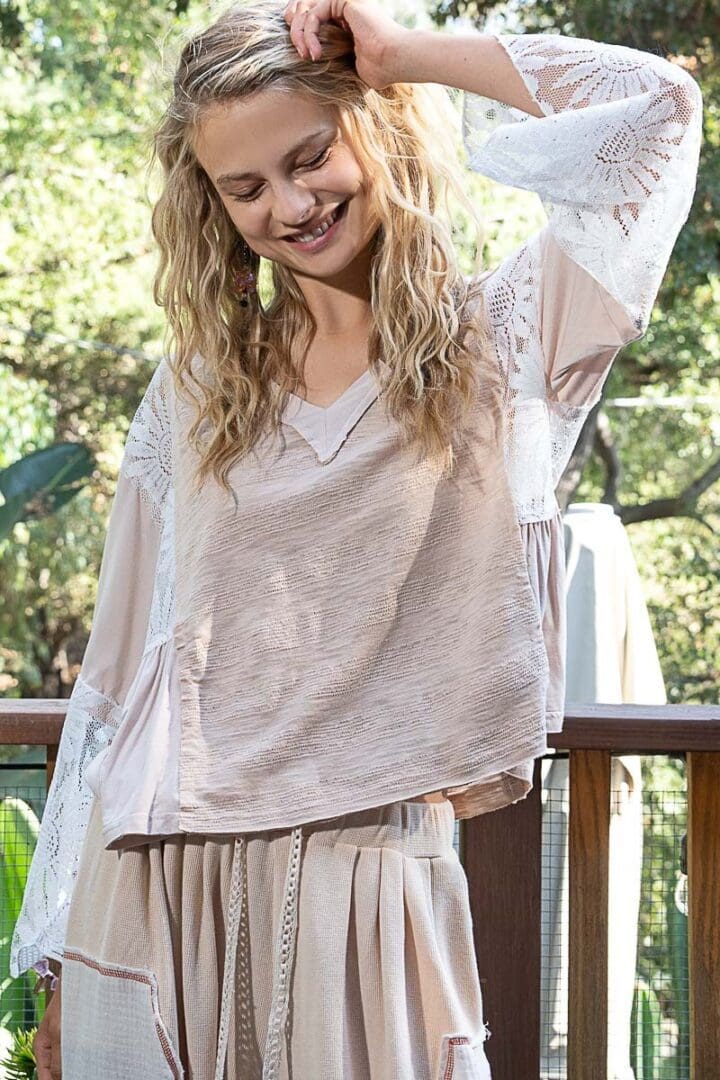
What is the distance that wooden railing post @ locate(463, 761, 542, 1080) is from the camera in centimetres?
180

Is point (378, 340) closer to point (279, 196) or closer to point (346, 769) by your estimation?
point (279, 196)

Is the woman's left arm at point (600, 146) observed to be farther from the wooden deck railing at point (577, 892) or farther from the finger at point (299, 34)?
the wooden deck railing at point (577, 892)

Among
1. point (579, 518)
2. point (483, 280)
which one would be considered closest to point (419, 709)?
point (483, 280)

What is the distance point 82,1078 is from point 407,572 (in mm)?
623

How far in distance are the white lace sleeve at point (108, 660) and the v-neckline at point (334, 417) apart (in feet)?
0.80

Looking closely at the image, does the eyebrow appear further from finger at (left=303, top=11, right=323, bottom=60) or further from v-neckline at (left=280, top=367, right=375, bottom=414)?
v-neckline at (left=280, top=367, right=375, bottom=414)

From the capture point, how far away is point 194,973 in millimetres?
1359

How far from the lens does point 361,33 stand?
1325 mm

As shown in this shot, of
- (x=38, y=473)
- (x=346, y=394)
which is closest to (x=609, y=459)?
(x=38, y=473)

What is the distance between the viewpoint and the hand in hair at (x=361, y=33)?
1.31 m

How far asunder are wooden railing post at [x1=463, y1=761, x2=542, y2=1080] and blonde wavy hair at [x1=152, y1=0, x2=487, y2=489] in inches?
26.3

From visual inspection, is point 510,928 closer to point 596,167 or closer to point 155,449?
point 155,449

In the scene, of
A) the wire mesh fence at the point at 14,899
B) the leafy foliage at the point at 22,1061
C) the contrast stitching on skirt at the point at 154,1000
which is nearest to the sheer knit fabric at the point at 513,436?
the contrast stitching on skirt at the point at 154,1000

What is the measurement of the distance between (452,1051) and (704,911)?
0.63 meters
